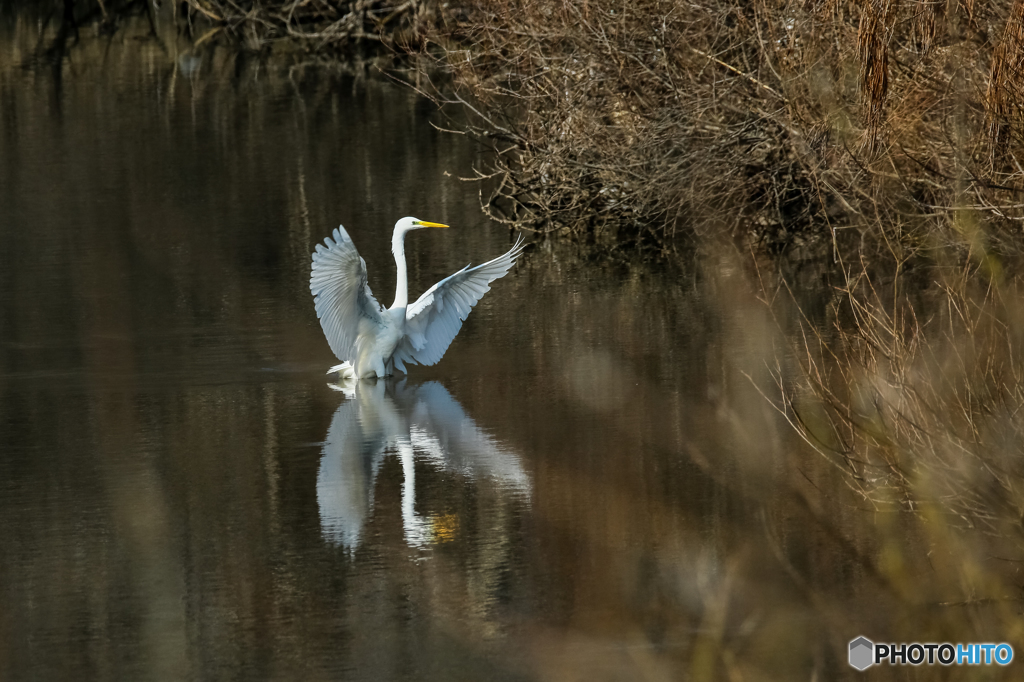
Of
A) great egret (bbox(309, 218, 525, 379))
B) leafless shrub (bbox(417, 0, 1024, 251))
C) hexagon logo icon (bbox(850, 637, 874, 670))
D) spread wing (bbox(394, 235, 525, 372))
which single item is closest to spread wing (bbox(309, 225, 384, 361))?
great egret (bbox(309, 218, 525, 379))

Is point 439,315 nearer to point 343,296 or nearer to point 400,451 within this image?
point 343,296

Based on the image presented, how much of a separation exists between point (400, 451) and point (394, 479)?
526mm

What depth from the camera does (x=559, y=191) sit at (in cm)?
1451

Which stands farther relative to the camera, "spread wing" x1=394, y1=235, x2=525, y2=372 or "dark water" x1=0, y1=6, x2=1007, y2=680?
"spread wing" x1=394, y1=235, x2=525, y2=372

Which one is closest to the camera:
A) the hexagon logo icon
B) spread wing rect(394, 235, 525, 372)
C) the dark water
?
the hexagon logo icon

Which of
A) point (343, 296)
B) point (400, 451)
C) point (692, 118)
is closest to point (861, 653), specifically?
point (400, 451)

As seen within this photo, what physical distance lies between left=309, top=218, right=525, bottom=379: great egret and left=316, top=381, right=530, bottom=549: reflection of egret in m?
0.21

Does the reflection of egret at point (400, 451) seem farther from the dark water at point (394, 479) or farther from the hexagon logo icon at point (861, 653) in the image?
the hexagon logo icon at point (861, 653)

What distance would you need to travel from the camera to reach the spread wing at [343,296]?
9422 millimetres

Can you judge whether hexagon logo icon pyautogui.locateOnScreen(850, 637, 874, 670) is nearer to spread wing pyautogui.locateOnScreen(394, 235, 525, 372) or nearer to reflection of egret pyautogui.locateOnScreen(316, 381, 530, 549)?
reflection of egret pyautogui.locateOnScreen(316, 381, 530, 549)

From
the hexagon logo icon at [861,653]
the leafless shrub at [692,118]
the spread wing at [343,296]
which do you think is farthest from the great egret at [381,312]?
the hexagon logo icon at [861,653]

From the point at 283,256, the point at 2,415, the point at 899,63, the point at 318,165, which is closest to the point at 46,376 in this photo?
the point at 2,415

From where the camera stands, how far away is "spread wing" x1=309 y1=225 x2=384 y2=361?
30.9 feet

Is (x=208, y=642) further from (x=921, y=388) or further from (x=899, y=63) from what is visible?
(x=899, y=63)
